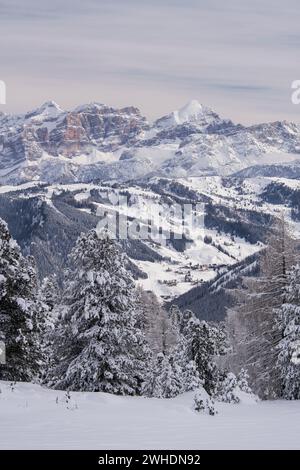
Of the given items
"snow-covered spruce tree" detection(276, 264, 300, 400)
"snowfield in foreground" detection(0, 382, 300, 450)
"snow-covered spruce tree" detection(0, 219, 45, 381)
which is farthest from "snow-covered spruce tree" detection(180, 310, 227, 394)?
"snowfield in foreground" detection(0, 382, 300, 450)

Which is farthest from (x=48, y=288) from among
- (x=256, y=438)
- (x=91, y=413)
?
(x=256, y=438)

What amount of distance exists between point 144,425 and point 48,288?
4090cm

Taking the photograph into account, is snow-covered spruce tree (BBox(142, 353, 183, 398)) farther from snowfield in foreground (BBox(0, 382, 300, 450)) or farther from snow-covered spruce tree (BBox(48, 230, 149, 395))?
snowfield in foreground (BBox(0, 382, 300, 450))

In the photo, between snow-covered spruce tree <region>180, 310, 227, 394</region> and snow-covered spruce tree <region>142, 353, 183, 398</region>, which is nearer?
snow-covered spruce tree <region>142, 353, 183, 398</region>

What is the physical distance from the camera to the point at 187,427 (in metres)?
13.4

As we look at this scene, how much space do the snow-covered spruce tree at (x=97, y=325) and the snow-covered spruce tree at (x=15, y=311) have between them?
210 centimetres

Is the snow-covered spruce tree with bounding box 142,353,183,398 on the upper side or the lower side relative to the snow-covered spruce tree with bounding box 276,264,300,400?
lower

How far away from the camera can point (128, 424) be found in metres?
13.4

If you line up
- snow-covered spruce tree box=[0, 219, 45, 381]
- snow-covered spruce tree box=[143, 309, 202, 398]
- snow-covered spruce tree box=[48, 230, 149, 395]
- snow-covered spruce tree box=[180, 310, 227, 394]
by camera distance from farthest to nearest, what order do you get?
1. snow-covered spruce tree box=[180, 310, 227, 394]
2. snow-covered spruce tree box=[143, 309, 202, 398]
3. snow-covered spruce tree box=[48, 230, 149, 395]
4. snow-covered spruce tree box=[0, 219, 45, 381]

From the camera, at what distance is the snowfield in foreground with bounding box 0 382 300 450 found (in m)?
10.8

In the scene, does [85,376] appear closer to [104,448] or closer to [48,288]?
[104,448]

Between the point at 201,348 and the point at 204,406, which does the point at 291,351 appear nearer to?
the point at 204,406

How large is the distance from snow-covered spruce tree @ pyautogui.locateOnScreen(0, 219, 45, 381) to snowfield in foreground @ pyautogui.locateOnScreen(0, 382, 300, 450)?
15.8ft

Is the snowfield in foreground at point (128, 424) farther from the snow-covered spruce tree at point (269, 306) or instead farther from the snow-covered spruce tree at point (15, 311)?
the snow-covered spruce tree at point (269, 306)
